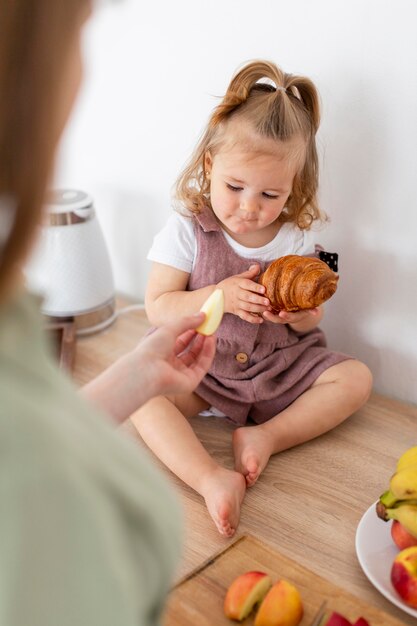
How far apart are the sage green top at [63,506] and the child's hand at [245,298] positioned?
645 mm

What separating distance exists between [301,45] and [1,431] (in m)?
0.98

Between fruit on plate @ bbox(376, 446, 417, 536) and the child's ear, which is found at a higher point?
the child's ear

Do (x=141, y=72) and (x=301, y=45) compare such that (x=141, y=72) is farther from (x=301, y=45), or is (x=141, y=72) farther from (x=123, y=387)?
(x=123, y=387)

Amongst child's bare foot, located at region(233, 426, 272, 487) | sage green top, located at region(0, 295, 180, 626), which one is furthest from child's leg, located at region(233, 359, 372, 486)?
sage green top, located at region(0, 295, 180, 626)

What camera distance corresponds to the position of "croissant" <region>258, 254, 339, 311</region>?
109 cm

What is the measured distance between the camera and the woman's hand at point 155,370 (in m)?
0.71

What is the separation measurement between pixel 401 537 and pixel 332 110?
2.26ft

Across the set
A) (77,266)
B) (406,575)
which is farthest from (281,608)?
(77,266)

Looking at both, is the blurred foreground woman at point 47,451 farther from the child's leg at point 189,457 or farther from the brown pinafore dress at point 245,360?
the brown pinafore dress at point 245,360

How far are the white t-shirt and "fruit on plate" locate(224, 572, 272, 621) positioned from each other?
58 centimetres

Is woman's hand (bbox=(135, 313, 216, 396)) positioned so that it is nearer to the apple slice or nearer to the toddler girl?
the apple slice

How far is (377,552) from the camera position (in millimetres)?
908

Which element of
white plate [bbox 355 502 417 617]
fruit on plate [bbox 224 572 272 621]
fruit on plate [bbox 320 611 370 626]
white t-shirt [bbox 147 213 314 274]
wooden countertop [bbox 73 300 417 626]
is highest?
white t-shirt [bbox 147 213 314 274]

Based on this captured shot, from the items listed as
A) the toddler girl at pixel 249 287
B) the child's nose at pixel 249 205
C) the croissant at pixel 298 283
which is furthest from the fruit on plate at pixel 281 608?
the child's nose at pixel 249 205
